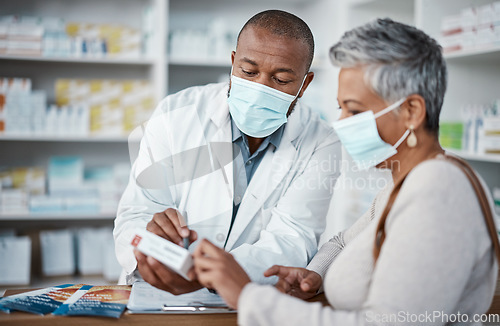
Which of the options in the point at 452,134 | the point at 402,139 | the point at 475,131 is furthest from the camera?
the point at 452,134

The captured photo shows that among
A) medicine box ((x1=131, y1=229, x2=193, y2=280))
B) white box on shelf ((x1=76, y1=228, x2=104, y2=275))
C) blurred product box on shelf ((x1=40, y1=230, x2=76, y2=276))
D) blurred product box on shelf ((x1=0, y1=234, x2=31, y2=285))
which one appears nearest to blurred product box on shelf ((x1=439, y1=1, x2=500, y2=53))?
medicine box ((x1=131, y1=229, x2=193, y2=280))

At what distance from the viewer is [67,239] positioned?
3.41m

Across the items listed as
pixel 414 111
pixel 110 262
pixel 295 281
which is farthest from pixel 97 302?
pixel 110 262

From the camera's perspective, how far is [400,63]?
1.03 metres

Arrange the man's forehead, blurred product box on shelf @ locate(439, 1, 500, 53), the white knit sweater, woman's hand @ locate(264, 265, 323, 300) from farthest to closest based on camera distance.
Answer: blurred product box on shelf @ locate(439, 1, 500, 53) < the man's forehead < woman's hand @ locate(264, 265, 323, 300) < the white knit sweater

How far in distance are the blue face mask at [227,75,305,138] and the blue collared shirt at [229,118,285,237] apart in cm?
7

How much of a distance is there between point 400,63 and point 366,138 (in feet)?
0.64

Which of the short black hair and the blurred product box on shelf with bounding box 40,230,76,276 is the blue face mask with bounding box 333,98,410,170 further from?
the blurred product box on shelf with bounding box 40,230,76,276

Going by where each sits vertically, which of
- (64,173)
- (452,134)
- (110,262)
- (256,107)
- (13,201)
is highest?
(256,107)

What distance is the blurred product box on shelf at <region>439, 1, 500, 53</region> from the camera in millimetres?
2500

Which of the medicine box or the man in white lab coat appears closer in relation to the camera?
the medicine box

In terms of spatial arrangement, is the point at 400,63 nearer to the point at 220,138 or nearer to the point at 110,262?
the point at 220,138

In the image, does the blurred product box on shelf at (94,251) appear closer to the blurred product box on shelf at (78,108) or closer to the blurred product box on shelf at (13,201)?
the blurred product box on shelf at (13,201)

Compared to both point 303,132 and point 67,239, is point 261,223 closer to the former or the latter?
point 303,132
